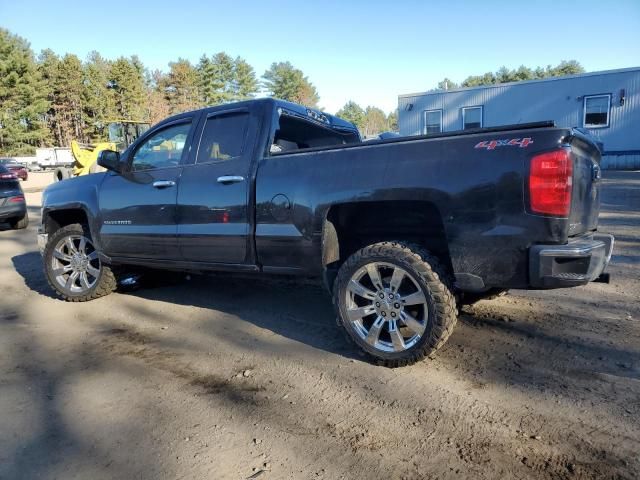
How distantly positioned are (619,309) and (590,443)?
2.43 metres

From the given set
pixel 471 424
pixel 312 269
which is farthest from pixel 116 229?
pixel 471 424

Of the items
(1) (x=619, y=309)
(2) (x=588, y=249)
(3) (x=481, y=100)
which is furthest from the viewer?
(3) (x=481, y=100)

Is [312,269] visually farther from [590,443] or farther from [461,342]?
[590,443]

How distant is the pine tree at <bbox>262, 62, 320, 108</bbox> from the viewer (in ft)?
280

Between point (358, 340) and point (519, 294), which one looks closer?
point (358, 340)

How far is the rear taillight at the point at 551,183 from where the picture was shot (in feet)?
9.42

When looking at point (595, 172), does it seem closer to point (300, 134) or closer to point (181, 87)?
point (300, 134)

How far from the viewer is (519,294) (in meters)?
5.11

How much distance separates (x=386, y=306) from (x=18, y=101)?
68.3m

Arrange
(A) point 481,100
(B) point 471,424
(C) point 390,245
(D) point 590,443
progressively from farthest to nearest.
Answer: (A) point 481,100 < (C) point 390,245 < (B) point 471,424 < (D) point 590,443

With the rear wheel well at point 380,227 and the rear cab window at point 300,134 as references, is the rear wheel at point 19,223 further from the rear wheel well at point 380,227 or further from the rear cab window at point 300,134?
the rear wheel well at point 380,227

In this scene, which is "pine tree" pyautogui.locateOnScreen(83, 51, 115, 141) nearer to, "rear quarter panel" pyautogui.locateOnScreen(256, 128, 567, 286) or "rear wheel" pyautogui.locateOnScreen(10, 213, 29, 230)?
"rear wheel" pyautogui.locateOnScreen(10, 213, 29, 230)

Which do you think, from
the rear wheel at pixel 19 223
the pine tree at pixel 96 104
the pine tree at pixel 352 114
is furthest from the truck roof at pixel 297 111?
the pine tree at pixel 352 114


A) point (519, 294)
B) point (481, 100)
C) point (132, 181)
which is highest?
point (481, 100)
